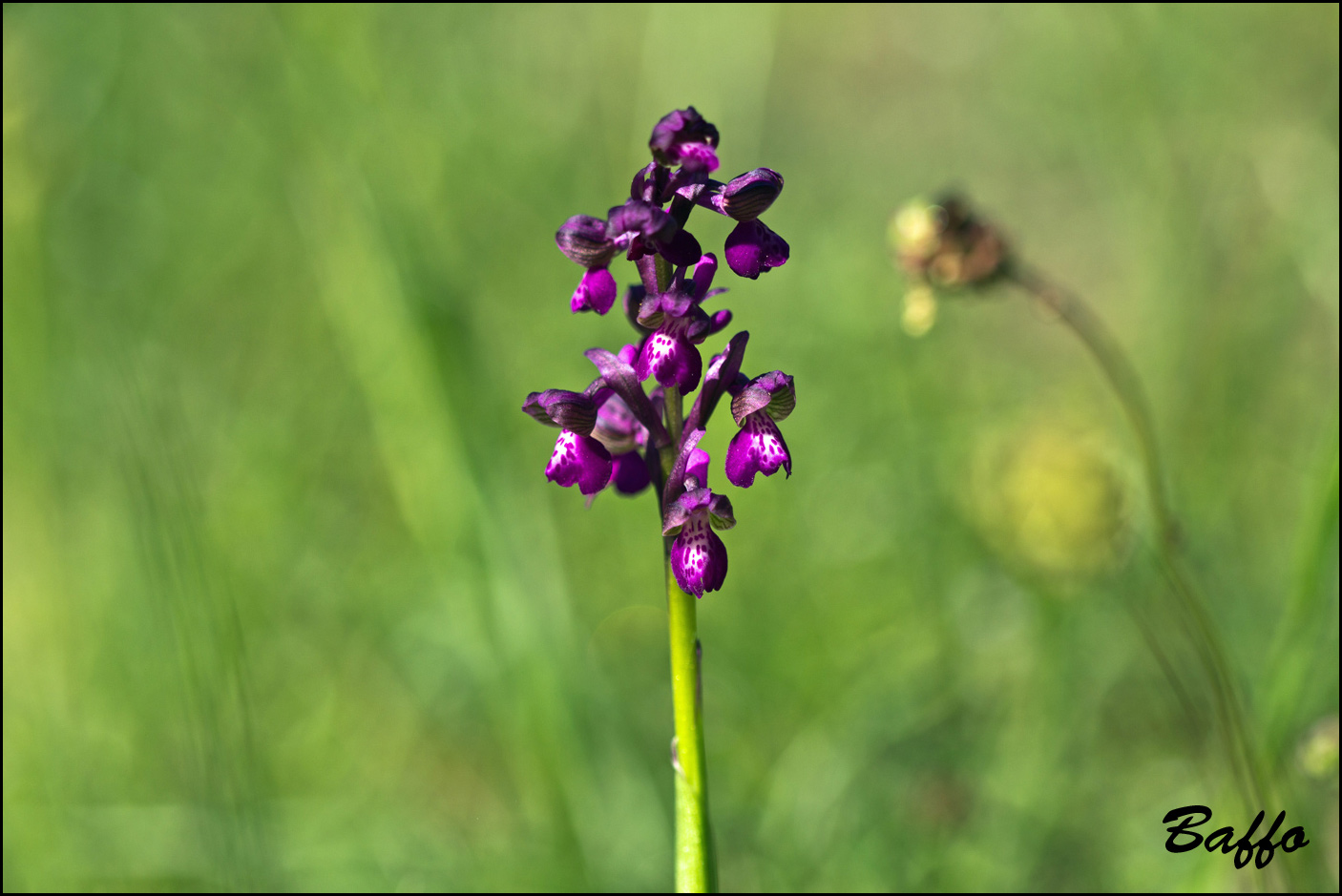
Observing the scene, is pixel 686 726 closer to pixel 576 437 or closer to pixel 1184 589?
pixel 576 437

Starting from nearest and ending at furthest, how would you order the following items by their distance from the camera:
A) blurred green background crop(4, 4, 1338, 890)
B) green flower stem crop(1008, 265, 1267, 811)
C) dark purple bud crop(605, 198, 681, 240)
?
dark purple bud crop(605, 198, 681, 240) < green flower stem crop(1008, 265, 1267, 811) < blurred green background crop(4, 4, 1338, 890)

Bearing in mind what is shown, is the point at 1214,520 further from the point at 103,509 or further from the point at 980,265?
the point at 103,509

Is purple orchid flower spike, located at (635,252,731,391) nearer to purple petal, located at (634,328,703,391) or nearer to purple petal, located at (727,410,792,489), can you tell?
purple petal, located at (634,328,703,391)

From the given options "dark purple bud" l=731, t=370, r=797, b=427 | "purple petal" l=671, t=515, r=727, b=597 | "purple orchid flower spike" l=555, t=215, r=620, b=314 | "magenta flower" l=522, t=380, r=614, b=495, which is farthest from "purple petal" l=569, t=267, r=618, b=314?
"purple petal" l=671, t=515, r=727, b=597

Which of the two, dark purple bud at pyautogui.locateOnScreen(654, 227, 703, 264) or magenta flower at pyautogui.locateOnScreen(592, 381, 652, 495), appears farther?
magenta flower at pyautogui.locateOnScreen(592, 381, 652, 495)

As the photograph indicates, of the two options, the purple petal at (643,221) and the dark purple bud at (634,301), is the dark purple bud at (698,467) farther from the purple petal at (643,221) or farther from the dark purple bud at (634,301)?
the purple petal at (643,221)

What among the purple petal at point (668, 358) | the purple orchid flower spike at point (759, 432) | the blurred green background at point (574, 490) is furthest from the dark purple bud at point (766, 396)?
the blurred green background at point (574, 490)

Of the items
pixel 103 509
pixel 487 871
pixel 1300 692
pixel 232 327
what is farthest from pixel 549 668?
pixel 232 327
